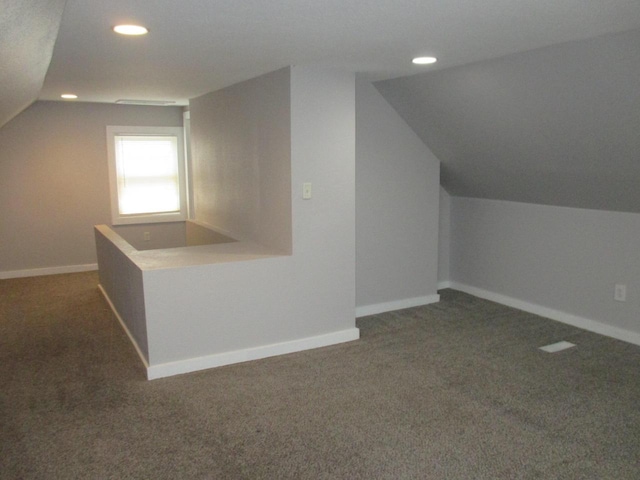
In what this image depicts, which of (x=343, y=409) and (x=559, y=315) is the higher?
(x=559, y=315)

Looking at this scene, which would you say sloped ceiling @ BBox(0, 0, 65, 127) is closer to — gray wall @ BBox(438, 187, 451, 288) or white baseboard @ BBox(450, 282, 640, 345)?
gray wall @ BBox(438, 187, 451, 288)

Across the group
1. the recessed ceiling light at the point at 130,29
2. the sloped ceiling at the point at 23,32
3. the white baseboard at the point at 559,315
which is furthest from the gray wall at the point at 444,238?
the sloped ceiling at the point at 23,32

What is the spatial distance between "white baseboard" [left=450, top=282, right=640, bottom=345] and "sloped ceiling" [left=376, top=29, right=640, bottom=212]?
0.92 metres

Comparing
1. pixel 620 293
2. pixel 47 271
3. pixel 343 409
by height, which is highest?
pixel 620 293

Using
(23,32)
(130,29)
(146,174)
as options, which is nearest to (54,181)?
(146,174)

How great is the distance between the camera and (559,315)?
4.45 m

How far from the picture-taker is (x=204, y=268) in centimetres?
351

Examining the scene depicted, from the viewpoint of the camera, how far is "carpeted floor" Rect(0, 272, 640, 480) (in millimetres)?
2447

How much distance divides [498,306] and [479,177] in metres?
1.21

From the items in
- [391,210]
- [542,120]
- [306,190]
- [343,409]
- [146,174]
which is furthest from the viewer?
[146,174]

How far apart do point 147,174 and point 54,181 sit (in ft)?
3.55

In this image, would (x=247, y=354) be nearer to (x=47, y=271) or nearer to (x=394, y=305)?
(x=394, y=305)

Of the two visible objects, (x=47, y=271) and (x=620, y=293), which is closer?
(x=620, y=293)

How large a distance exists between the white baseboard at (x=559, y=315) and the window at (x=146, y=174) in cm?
379
